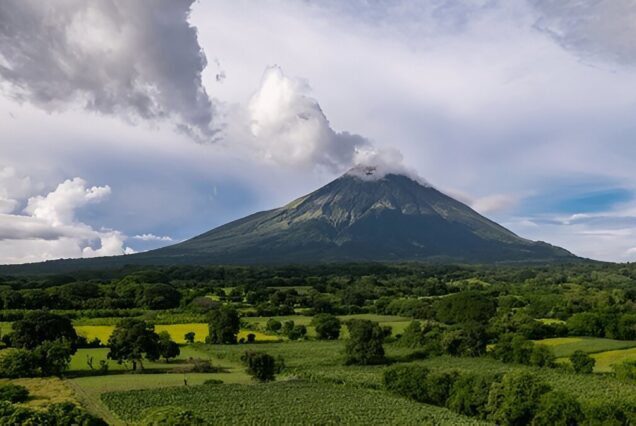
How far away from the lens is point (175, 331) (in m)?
64.7

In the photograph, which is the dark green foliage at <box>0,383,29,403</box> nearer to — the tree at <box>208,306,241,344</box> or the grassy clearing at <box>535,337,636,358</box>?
the tree at <box>208,306,241,344</box>

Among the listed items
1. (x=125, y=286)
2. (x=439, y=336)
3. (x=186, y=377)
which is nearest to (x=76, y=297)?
(x=125, y=286)

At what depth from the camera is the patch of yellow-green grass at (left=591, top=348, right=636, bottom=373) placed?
4831cm

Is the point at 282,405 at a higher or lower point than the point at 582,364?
higher

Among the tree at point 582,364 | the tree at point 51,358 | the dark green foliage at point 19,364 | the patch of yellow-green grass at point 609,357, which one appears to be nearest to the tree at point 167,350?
the tree at point 51,358

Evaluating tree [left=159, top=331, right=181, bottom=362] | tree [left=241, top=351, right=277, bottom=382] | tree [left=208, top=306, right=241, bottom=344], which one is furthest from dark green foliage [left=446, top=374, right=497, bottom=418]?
tree [left=208, top=306, right=241, bottom=344]

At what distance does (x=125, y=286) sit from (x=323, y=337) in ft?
150

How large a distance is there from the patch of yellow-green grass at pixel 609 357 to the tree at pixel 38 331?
46242 millimetres

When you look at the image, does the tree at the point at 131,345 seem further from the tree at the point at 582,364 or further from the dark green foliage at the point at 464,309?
the dark green foliage at the point at 464,309

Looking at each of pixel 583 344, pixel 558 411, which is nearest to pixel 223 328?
pixel 558 411

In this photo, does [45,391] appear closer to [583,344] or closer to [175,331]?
[175,331]

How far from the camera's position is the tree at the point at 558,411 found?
3092 cm

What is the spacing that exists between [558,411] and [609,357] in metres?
25.7

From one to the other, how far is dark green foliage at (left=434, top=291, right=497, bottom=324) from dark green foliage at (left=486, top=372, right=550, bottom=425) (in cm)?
3890
